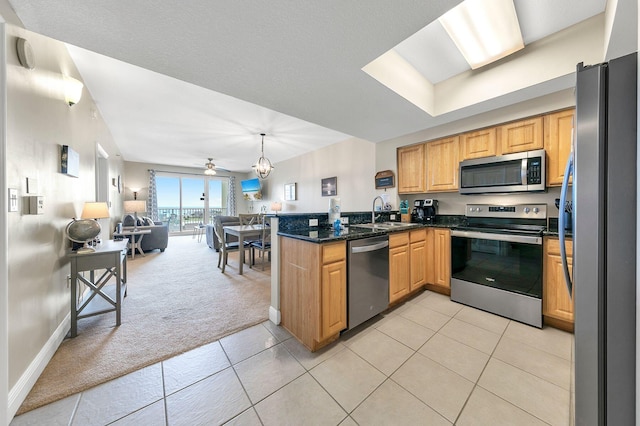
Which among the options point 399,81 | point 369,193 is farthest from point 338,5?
point 369,193

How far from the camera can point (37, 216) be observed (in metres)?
1.54

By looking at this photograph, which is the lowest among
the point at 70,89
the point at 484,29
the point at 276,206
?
the point at 276,206

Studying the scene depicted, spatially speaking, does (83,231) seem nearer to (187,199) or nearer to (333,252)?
(333,252)

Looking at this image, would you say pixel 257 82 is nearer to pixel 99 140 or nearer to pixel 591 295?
pixel 591 295

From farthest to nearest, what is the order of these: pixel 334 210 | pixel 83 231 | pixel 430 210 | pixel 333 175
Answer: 1. pixel 333 175
2. pixel 430 210
3. pixel 334 210
4. pixel 83 231

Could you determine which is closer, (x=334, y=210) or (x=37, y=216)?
(x=37, y=216)

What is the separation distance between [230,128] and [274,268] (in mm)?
3137

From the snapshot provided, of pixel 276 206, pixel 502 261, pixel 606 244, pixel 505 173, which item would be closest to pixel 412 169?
pixel 505 173

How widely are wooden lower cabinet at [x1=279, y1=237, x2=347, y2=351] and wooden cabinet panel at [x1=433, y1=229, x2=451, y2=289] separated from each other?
1.59 meters

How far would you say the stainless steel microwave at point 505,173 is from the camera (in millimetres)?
2227

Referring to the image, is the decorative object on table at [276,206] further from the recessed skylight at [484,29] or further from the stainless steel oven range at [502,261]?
the recessed skylight at [484,29]

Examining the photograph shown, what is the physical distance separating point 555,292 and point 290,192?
569cm

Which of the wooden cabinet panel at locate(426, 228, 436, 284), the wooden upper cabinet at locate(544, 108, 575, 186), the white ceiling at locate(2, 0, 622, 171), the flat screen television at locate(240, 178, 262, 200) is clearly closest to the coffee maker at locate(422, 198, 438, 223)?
the wooden cabinet panel at locate(426, 228, 436, 284)

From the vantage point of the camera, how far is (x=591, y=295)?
764mm
